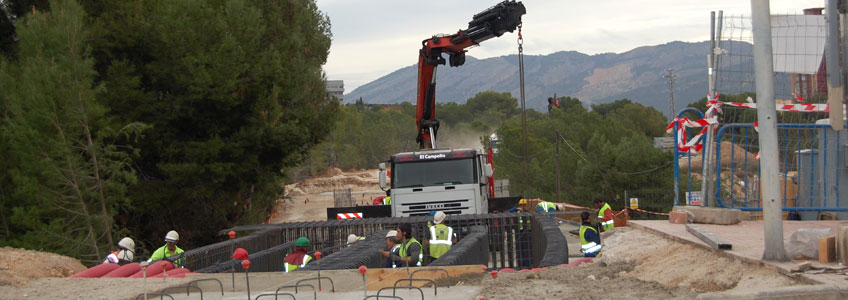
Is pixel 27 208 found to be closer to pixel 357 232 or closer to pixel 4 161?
pixel 4 161

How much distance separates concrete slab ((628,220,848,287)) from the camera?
642 centimetres

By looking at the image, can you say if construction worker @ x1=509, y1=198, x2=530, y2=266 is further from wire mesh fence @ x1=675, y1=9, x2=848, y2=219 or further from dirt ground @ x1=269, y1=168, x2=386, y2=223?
dirt ground @ x1=269, y1=168, x2=386, y2=223

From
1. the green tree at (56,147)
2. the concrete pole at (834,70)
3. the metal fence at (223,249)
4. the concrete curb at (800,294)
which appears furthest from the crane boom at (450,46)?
the concrete curb at (800,294)

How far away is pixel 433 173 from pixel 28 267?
35.7 ft

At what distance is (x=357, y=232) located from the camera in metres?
19.0

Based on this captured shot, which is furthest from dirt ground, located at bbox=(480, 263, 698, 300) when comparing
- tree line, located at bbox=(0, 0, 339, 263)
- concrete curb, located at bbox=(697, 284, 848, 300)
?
tree line, located at bbox=(0, 0, 339, 263)

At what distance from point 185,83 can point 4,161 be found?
17.7 ft

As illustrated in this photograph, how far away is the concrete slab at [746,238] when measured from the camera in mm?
6422

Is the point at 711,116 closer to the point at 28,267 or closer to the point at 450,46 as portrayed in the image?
the point at 28,267

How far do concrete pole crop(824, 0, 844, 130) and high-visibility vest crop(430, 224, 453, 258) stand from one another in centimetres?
562

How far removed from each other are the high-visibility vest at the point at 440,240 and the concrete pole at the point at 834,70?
5.62 meters

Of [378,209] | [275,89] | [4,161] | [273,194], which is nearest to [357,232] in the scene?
[378,209]

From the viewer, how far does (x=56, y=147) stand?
706 inches

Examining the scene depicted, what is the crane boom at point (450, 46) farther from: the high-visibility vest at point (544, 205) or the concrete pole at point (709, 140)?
the concrete pole at point (709, 140)
